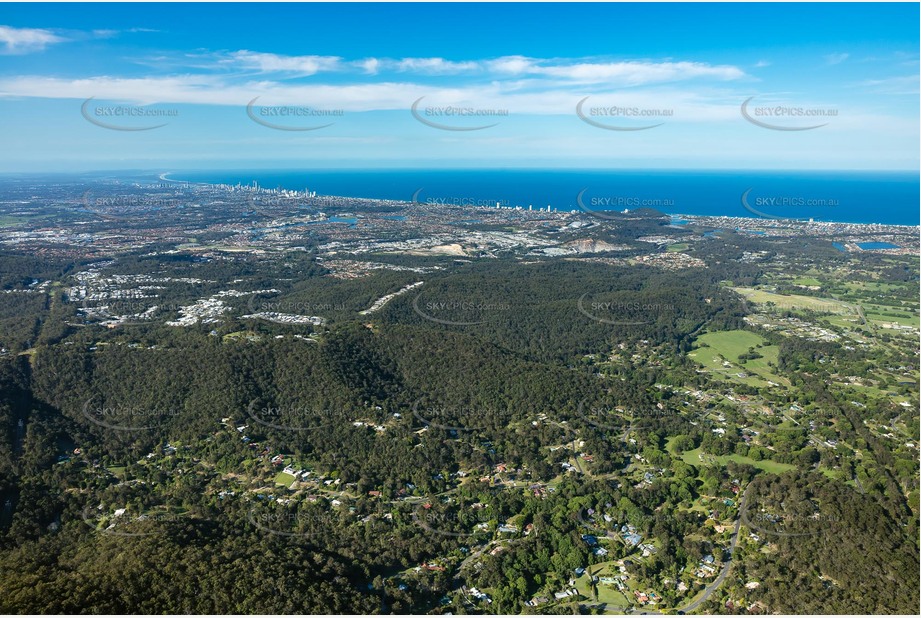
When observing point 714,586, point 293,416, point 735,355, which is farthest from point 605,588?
point 735,355

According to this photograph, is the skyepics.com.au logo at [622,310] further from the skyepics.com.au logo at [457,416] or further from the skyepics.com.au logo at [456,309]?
the skyepics.com.au logo at [457,416]

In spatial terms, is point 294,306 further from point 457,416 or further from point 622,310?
point 622,310

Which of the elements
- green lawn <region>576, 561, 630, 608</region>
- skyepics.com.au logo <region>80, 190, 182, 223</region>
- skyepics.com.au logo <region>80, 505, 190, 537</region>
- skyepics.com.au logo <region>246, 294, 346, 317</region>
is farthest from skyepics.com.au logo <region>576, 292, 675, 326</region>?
skyepics.com.au logo <region>80, 190, 182, 223</region>

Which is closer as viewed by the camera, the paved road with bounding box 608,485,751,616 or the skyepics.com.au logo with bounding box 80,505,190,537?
the paved road with bounding box 608,485,751,616

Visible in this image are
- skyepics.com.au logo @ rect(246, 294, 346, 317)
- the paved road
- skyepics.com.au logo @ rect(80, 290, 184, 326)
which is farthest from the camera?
skyepics.com.au logo @ rect(246, 294, 346, 317)

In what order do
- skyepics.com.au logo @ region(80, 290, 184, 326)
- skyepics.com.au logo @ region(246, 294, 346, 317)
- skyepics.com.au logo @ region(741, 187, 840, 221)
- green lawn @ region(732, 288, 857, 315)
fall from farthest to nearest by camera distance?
skyepics.com.au logo @ region(741, 187, 840, 221)
green lawn @ region(732, 288, 857, 315)
skyepics.com.au logo @ region(246, 294, 346, 317)
skyepics.com.au logo @ region(80, 290, 184, 326)

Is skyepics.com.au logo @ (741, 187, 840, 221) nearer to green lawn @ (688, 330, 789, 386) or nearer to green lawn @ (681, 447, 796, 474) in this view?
green lawn @ (688, 330, 789, 386)

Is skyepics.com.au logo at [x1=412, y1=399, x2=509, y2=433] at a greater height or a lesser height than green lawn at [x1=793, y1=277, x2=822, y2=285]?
lesser
